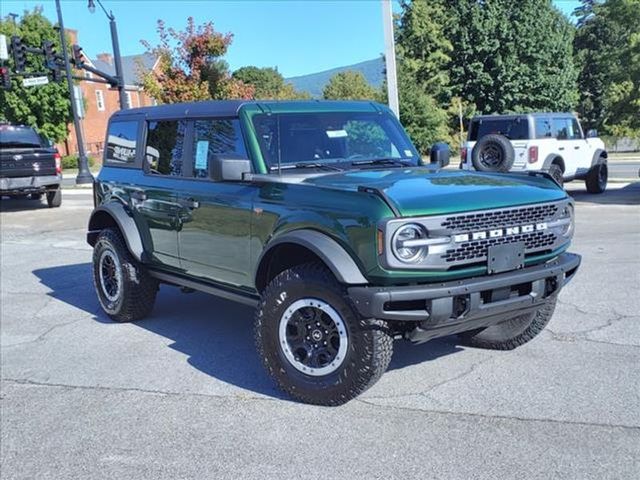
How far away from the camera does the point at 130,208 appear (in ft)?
19.4

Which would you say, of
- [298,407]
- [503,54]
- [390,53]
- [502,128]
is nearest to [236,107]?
[298,407]

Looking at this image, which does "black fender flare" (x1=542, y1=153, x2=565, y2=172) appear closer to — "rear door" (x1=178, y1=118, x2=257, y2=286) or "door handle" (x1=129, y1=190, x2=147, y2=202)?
"door handle" (x1=129, y1=190, x2=147, y2=202)

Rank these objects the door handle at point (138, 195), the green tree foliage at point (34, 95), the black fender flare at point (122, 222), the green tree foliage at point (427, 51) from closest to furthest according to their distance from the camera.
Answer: the door handle at point (138, 195) < the black fender flare at point (122, 222) < the green tree foliage at point (427, 51) < the green tree foliage at point (34, 95)

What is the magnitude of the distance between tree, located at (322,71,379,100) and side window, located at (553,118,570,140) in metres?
19.2

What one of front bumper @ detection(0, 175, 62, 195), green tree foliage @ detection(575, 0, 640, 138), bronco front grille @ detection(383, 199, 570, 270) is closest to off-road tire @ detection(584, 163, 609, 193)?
bronco front grille @ detection(383, 199, 570, 270)

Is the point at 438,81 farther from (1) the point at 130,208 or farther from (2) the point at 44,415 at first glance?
(2) the point at 44,415

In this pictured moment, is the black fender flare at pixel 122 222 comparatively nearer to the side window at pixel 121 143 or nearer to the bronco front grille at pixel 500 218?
the side window at pixel 121 143

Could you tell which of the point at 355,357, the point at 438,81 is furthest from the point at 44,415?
the point at 438,81

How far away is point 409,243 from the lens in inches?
138

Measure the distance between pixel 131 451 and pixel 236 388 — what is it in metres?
0.98

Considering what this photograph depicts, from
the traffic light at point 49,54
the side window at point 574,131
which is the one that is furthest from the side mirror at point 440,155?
the traffic light at point 49,54

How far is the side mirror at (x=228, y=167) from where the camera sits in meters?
4.31

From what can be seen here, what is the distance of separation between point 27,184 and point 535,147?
40.8ft

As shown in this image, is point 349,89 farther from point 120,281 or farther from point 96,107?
point 120,281
